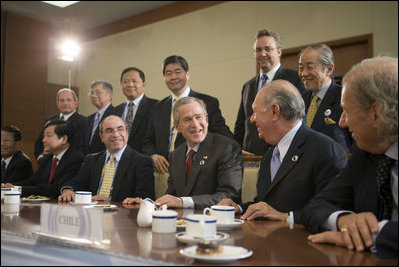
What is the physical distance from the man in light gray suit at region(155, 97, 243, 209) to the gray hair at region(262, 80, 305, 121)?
2.01 feet

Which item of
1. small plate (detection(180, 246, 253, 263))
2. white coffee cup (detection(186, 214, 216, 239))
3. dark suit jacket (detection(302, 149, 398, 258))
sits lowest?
small plate (detection(180, 246, 253, 263))

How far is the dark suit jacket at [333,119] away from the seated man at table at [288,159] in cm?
74

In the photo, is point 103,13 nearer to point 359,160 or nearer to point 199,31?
point 199,31

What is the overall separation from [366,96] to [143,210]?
2.81ft

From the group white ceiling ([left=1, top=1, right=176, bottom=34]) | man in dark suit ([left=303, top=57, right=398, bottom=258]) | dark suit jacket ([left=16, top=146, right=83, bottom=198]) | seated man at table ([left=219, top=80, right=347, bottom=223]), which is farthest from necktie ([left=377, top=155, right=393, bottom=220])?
white ceiling ([left=1, top=1, right=176, bottom=34])

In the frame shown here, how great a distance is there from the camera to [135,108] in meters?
4.46

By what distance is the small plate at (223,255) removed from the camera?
3.48ft

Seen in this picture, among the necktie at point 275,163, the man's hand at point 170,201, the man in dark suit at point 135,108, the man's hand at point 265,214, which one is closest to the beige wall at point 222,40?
the man in dark suit at point 135,108

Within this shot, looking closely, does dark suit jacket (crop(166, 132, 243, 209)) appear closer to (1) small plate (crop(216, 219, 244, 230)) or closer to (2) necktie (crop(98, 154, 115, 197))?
(2) necktie (crop(98, 154, 115, 197))

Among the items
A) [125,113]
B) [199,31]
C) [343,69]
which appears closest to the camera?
[125,113]

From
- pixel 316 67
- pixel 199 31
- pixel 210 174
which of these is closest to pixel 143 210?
pixel 210 174

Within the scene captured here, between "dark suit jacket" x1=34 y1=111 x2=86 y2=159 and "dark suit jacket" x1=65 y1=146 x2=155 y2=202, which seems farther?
"dark suit jacket" x1=34 y1=111 x2=86 y2=159

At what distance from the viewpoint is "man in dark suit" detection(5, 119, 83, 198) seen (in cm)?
402

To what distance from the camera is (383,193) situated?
1.38 meters
